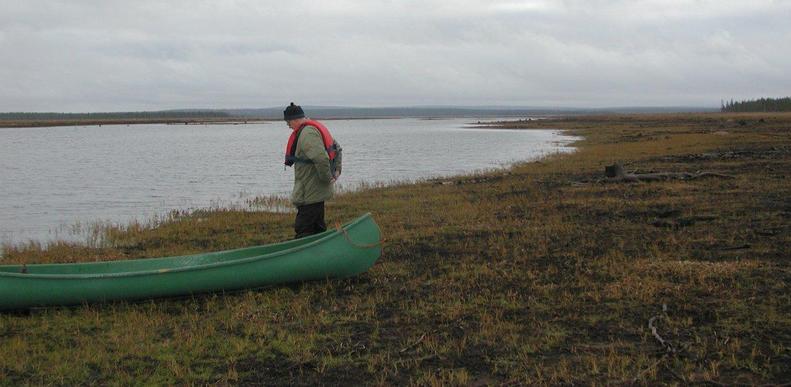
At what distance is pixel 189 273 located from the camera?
26.9 ft

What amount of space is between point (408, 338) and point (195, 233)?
8329 millimetres

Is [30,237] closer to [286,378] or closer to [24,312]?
[24,312]

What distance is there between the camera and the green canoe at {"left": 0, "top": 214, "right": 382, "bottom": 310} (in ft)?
25.8

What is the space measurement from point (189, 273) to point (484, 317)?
10.9ft

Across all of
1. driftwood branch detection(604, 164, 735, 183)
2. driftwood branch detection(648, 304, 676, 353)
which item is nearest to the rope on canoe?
driftwood branch detection(648, 304, 676, 353)

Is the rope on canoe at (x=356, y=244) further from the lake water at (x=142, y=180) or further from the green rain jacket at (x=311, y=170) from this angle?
the lake water at (x=142, y=180)

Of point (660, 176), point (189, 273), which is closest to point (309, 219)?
point (189, 273)

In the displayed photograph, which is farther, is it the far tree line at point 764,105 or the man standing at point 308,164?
the far tree line at point 764,105

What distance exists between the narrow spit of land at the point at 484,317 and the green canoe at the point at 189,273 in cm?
17

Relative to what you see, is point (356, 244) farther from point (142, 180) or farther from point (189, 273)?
point (142, 180)

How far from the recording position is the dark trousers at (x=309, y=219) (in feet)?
31.8

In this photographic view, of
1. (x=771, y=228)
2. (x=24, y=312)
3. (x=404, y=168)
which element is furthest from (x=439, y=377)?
(x=404, y=168)

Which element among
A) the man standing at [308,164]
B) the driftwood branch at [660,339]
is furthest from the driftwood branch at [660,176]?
the driftwood branch at [660,339]

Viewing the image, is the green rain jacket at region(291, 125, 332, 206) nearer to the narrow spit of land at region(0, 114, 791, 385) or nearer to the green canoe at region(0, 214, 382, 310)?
the green canoe at region(0, 214, 382, 310)
